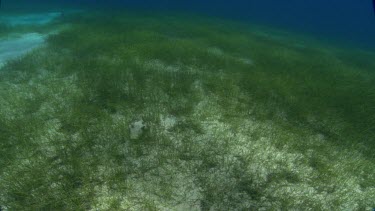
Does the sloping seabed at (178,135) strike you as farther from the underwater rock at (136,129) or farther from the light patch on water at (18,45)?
the light patch on water at (18,45)

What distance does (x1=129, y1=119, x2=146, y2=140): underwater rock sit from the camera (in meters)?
8.66

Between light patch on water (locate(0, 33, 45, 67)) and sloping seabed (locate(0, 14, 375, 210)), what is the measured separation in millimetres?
2202

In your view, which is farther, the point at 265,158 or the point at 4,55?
the point at 4,55

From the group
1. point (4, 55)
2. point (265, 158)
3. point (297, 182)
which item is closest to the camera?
point (297, 182)

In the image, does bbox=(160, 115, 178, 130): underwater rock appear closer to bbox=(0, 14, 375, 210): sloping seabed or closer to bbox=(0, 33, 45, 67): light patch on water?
bbox=(0, 14, 375, 210): sloping seabed

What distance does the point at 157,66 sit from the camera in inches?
538

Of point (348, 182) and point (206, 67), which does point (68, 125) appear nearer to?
point (206, 67)

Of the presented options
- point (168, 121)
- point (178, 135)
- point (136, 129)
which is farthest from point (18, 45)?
point (178, 135)

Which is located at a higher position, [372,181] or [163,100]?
[163,100]

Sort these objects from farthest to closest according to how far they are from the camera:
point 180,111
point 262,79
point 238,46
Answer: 1. point 238,46
2. point 262,79
3. point 180,111

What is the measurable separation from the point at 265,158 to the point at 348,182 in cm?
225

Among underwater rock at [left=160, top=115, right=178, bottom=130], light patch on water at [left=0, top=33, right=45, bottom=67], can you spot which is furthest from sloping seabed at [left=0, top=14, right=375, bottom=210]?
light patch on water at [left=0, top=33, right=45, bottom=67]

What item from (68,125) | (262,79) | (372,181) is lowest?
(372,181)

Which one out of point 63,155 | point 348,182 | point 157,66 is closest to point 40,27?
point 157,66
